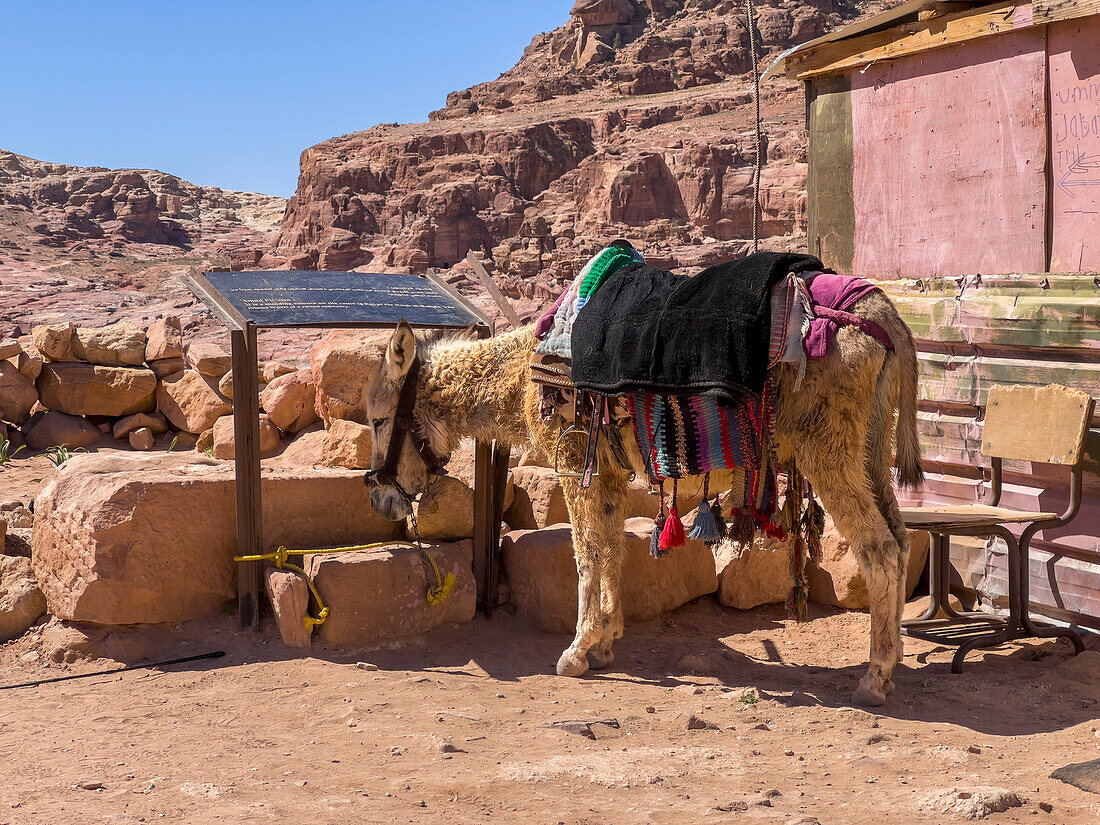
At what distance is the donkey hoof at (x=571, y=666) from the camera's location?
5395 mm

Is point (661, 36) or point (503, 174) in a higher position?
point (661, 36)

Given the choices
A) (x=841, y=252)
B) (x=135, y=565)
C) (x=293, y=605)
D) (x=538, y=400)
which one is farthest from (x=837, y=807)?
(x=841, y=252)

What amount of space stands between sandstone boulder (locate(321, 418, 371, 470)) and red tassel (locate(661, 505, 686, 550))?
3240mm

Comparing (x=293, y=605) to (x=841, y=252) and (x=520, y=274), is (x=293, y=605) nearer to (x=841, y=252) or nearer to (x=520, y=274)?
(x=841, y=252)

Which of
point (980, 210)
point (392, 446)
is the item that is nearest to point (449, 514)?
point (392, 446)

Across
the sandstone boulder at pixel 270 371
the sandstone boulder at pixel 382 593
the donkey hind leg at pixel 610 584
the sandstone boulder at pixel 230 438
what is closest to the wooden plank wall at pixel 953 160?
the donkey hind leg at pixel 610 584

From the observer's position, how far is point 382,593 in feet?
18.8

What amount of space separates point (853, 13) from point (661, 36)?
16.9 m

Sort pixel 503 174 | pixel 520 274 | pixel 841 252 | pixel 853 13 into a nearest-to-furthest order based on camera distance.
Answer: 1. pixel 841 252
2. pixel 520 274
3. pixel 503 174
4. pixel 853 13

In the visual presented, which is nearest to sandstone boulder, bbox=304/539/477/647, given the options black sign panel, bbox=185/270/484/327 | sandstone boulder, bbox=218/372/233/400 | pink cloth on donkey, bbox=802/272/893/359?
black sign panel, bbox=185/270/484/327

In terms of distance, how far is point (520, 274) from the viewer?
174 feet

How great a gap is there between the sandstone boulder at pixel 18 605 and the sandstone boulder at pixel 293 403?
13.3ft

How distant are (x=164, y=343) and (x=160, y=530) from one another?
339 inches

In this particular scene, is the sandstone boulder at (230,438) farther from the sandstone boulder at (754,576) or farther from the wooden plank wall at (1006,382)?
the wooden plank wall at (1006,382)
